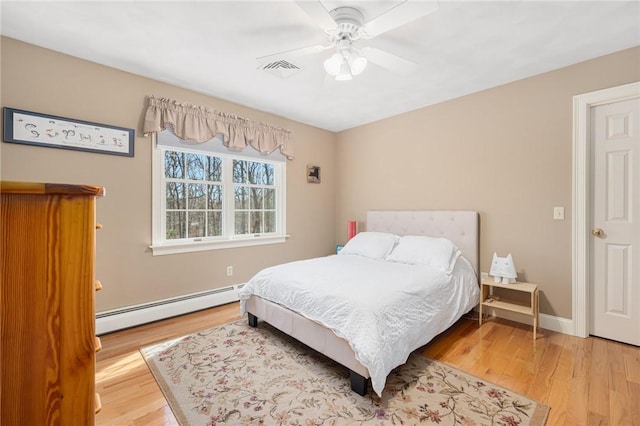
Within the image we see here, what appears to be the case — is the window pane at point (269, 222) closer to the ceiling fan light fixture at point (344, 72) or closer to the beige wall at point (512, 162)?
the beige wall at point (512, 162)

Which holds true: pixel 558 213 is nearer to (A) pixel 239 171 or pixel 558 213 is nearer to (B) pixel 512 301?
(B) pixel 512 301

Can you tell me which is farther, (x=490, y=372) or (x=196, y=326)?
(x=196, y=326)

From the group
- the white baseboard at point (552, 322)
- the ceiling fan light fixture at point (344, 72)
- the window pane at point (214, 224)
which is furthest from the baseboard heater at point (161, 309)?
the white baseboard at point (552, 322)

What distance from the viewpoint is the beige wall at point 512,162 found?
2.57 meters

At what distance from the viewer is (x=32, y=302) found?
2.37ft

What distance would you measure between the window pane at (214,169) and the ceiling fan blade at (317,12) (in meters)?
2.17

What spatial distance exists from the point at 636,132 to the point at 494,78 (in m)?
Result: 1.22

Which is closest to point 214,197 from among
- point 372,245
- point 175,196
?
point 175,196

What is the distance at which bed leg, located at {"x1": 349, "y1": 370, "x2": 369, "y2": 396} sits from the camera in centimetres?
171

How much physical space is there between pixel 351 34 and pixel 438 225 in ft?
7.66

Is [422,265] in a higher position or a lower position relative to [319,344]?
higher

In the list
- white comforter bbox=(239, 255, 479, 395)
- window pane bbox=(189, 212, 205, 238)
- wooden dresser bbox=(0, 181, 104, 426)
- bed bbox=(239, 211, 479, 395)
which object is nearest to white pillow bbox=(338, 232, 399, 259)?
bed bbox=(239, 211, 479, 395)

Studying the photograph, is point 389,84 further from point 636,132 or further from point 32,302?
point 32,302

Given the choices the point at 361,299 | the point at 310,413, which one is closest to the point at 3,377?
the point at 310,413
